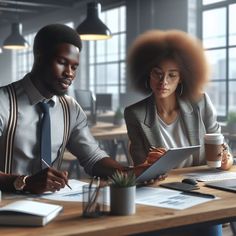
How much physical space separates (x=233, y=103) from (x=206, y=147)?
5466 mm

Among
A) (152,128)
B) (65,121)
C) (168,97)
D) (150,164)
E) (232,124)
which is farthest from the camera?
(232,124)

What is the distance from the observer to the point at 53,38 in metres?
1.88

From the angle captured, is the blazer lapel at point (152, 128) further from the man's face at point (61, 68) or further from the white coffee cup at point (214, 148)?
the man's face at point (61, 68)

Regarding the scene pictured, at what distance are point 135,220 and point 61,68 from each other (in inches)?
32.1

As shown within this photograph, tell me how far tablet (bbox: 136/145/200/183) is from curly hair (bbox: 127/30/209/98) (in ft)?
2.55

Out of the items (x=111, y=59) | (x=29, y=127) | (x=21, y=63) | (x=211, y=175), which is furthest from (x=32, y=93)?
(x=21, y=63)

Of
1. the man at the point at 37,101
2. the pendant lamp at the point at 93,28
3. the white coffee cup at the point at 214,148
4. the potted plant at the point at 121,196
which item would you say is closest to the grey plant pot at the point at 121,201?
the potted plant at the point at 121,196

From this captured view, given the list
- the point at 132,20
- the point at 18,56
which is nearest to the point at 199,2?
the point at 132,20

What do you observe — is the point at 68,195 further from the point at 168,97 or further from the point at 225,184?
the point at 168,97

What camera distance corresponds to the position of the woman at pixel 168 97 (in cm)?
234

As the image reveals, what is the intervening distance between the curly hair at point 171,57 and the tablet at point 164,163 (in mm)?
777

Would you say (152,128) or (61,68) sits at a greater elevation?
(61,68)

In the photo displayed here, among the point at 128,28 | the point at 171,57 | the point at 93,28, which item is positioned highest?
the point at 128,28

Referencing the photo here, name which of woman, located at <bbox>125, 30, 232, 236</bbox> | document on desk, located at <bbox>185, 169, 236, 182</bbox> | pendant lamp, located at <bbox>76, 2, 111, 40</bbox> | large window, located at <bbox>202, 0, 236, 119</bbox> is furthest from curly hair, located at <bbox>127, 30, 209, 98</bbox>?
large window, located at <bbox>202, 0, 236, 119</bbox>
